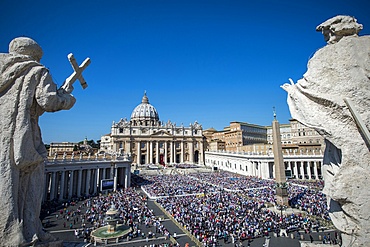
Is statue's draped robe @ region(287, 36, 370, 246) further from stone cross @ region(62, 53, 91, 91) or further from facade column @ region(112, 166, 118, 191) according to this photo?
facade column @ region(112, 166, 118, 191)

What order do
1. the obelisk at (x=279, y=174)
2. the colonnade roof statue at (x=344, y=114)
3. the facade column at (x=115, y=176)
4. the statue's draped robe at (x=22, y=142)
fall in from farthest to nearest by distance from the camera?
the facade column at (x=115, y=176)
the obelisk at (x=279, y=174)
the colonnade roof statue at (x=344, y=114)
the statue's draped robe at (x=22, y=142)

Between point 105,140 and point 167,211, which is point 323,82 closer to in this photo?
point 167,211

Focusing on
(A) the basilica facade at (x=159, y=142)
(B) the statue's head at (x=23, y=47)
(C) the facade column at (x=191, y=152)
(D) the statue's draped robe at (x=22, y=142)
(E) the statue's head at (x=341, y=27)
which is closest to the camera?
(D) the statue's draped robe at (x=22, y=142)

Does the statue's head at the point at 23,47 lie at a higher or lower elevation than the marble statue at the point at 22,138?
higher

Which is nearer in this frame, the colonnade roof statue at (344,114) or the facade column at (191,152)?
the colonnade roof statue at (344,114)

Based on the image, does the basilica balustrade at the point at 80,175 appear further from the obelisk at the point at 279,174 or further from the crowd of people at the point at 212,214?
the obelisk at the point at 279,174

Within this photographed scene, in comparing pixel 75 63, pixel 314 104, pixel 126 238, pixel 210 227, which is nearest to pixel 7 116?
pixel 75 63

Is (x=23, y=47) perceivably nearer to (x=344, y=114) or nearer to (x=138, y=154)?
(x=344, y=114)

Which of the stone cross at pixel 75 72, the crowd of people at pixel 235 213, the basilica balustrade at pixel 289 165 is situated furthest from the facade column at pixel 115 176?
the stone cross at pixel 75 72

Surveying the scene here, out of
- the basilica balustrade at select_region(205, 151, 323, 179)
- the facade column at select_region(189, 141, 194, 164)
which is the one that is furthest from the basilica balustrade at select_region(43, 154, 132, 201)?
the facade column at select_region(189, 141, 194, 164)
